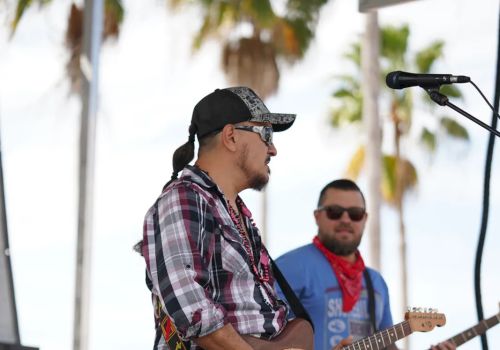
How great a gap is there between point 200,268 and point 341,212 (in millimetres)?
2500

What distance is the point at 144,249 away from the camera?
11.1ft

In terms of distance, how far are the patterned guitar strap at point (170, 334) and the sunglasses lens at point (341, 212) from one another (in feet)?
7.79

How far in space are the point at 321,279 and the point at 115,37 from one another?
1670cm

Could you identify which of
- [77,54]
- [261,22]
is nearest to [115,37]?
[77,54]

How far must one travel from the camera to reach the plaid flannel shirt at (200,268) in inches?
127

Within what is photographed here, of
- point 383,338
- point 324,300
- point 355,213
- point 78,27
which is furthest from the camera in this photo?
point 78,27

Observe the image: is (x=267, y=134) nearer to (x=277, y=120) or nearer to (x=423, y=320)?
(x=277, y=120)

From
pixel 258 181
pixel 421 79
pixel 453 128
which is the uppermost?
pixel 421 79

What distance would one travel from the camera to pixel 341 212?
5.68 m

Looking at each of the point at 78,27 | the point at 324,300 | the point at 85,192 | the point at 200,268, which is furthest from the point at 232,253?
the point at 78,27

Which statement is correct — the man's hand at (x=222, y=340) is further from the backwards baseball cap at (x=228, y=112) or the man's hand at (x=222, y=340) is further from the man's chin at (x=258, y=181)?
the backwards baseball cap at (x=228, y=112)

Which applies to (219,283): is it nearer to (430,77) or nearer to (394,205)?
(430,77)

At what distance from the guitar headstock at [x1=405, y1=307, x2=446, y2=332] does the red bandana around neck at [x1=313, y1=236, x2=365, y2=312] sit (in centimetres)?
94

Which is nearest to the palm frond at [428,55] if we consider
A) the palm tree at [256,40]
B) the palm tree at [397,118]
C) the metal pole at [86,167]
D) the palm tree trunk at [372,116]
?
the palm tree at [397,118]
